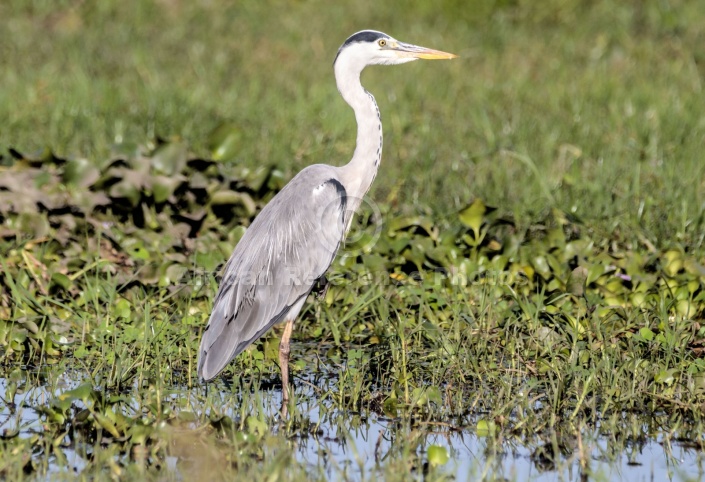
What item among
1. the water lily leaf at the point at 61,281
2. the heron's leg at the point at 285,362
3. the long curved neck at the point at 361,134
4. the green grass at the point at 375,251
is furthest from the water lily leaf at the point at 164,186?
the heron's leg at the point at 285,362

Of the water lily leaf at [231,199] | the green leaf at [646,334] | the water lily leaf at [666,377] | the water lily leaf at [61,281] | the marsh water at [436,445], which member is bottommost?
the marsh water at [436,445]

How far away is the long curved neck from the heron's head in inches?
2.3

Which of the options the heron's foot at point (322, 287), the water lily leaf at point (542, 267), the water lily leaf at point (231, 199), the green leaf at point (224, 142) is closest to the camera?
the heron's foot at point (322, 287)

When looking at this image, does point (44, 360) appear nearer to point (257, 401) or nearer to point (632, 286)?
point (257, 401)

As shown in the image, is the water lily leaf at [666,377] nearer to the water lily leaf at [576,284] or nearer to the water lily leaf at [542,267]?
the water lily leaf at [576,284]

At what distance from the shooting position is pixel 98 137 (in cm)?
762

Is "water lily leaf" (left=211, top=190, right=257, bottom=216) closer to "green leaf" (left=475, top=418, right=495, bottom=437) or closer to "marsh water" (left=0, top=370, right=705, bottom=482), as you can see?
A: "marsh water" (left=0, top=370, right=705, bottom=482)

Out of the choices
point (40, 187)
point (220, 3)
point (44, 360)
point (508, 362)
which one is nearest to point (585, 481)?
point (508, 362)

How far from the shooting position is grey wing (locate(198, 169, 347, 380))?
189 inches

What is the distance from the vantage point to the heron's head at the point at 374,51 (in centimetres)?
525

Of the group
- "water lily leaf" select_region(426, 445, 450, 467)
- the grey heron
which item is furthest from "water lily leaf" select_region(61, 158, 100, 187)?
"water lily leaf" select_region(426, 445, 450, 467)

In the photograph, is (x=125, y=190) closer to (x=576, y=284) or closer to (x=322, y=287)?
(x=322, y=287)

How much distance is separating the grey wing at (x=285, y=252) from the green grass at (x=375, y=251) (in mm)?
282

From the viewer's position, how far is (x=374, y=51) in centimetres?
532
